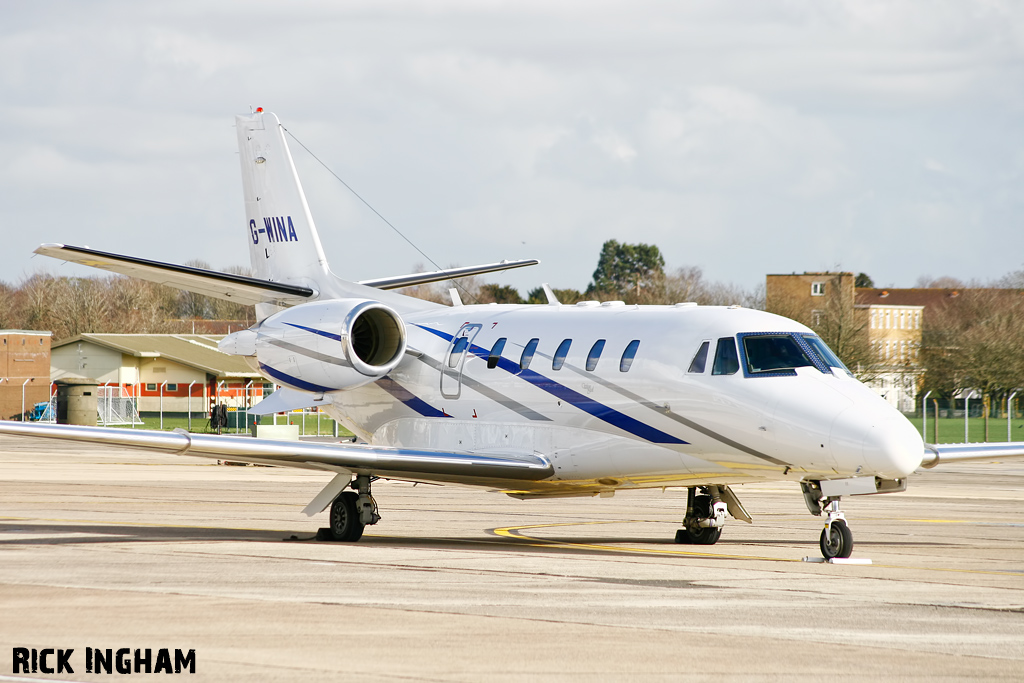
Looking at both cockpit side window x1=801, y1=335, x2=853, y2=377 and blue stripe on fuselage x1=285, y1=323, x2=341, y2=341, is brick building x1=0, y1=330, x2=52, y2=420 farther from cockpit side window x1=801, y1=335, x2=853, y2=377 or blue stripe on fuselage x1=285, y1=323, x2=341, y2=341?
cockpit side window x1=801, y1=335, x2=853, y2=377

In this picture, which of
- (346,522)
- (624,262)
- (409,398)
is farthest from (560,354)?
(624,262)

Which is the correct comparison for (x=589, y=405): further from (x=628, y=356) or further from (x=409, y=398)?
(x=409, y=398)

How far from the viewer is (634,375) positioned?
51.7 feet

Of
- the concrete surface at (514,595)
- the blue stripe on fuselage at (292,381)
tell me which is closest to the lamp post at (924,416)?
the concrete surface at (514,595)

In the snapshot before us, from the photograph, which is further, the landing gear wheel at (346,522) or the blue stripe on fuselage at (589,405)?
the landing gear wheel at (346,522)

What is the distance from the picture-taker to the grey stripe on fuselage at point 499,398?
17.0m

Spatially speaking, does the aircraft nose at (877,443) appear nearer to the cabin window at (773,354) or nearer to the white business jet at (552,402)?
the white business jet at (552,402)

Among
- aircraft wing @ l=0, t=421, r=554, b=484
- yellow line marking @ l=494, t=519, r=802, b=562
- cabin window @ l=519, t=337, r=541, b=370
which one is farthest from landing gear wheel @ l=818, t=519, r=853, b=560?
cabin window @ l=519, t=337, r=541, b=370

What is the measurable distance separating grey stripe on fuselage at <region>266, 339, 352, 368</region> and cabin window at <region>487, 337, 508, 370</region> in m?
2.18

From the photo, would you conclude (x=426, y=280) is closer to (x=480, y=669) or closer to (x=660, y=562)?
(x=660, y=562)

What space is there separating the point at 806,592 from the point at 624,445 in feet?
13.8

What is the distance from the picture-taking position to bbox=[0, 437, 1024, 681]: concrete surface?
858 centimetres

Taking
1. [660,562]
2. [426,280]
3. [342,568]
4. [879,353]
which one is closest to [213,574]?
[342,568]

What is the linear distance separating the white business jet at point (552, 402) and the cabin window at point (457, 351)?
22 millimetres
